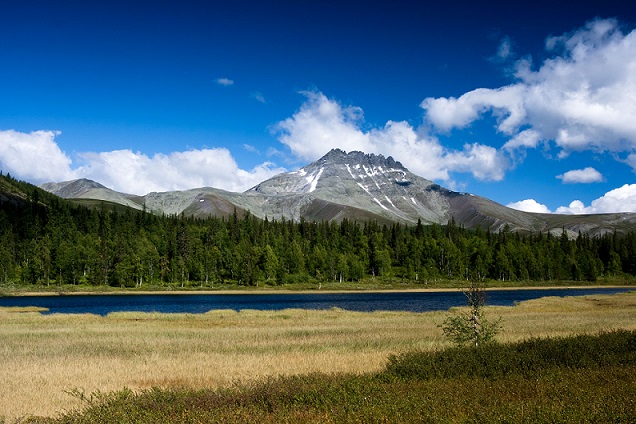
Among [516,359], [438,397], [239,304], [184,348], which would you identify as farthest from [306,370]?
[239,304]

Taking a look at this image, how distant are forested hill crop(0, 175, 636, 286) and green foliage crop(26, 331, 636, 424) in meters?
146

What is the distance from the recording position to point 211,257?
170125mm

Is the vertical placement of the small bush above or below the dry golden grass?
above

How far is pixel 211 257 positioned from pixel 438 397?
162 meters

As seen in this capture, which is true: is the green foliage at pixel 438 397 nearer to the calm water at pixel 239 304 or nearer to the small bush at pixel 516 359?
the small bush at pixel 516 359

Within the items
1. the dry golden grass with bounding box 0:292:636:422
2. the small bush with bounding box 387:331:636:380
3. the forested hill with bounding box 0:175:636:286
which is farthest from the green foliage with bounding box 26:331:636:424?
the forested hill with bounding box 0:175:636:286

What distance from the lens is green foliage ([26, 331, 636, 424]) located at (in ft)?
36.6

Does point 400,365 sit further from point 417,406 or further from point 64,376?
point 64,376

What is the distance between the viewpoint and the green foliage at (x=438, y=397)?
1116 cm

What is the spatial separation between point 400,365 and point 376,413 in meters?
8.77

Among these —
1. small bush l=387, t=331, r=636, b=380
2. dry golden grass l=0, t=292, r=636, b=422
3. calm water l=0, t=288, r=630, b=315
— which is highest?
small bush l=387, t=331, r=636, b=380

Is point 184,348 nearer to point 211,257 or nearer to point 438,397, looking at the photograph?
point 438,397

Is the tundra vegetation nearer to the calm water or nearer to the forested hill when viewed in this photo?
the calm water

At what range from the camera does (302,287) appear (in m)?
155
